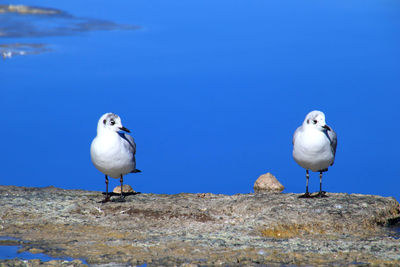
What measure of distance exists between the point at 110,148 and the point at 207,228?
2.78m

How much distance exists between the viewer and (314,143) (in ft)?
39.3

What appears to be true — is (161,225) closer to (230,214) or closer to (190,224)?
(190,224)

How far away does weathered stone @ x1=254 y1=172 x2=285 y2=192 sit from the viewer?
16.0 metres

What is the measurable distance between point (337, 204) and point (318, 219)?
0.98 meters

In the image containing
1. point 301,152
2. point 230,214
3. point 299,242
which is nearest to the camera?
point 299,242

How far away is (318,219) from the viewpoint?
11000mm

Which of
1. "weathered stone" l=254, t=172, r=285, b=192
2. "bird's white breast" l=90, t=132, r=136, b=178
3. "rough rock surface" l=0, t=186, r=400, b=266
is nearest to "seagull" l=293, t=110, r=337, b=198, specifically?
"rough rock surface" l=0, t=186, r=400, b=266

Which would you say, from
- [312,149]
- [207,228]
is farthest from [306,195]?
[207,228]

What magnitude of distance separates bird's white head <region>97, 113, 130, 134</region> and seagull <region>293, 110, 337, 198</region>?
3.56 metres

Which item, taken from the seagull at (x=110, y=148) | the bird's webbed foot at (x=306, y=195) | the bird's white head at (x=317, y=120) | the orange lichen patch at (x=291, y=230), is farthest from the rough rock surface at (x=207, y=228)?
the bird's white head at (x=317, y=120)

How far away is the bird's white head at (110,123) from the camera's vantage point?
1214 cm

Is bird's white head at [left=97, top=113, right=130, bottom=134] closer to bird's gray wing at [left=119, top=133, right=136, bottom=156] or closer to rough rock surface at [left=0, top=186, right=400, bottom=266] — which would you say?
bird's gray wing at [left=119, top=133, right=136, bottom=156]

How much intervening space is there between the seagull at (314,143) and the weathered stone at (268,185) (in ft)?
12.1

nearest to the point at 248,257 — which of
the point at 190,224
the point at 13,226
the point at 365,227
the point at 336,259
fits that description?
the point at 336,259
